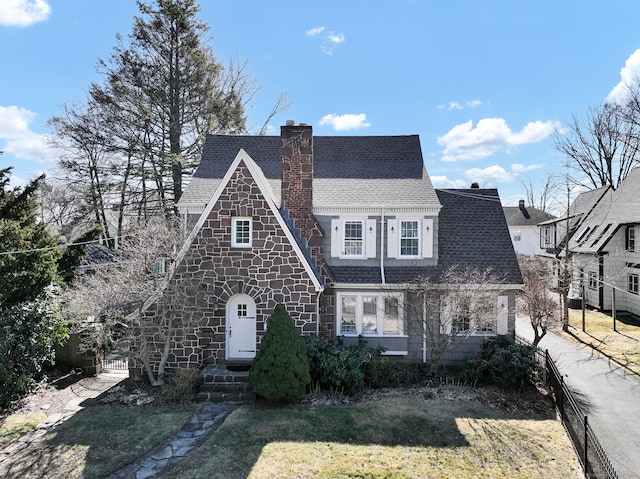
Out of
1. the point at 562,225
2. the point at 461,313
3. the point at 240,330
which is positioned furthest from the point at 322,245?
the point at 562,225

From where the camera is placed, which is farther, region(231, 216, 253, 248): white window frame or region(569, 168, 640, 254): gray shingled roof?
region(569, 168, 640, 254): gray shingled roof

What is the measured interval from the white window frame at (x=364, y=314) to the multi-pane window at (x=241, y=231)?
12.9 ft

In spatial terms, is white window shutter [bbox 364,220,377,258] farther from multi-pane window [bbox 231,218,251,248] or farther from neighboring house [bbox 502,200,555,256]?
neighboring house [bbox 502,200,555,256]

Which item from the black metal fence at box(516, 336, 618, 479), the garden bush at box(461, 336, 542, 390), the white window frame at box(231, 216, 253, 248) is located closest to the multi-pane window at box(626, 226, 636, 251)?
the black metal fence at box(516, 336, 618, 479)

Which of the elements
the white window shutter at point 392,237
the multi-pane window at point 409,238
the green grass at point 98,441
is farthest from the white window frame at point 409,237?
the green grass at point 98,441

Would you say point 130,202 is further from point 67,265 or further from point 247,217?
point 247,217

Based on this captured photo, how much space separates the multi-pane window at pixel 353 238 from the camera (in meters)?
15.1

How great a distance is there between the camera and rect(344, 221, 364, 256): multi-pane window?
49.5 feet

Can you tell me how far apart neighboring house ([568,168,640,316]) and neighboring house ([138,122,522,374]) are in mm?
11089

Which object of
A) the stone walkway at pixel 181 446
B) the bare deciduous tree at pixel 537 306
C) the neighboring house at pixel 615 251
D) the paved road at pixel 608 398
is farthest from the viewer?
the neighboring house at pixel 615 251

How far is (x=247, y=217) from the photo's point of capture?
516 inches

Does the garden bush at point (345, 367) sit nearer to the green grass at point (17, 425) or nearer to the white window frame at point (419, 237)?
the white window frame at point (419, 237)

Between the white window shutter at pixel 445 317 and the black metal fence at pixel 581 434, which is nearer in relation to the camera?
the black metal fence at pixel 581 434

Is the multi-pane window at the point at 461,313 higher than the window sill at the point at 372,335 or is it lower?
higher
